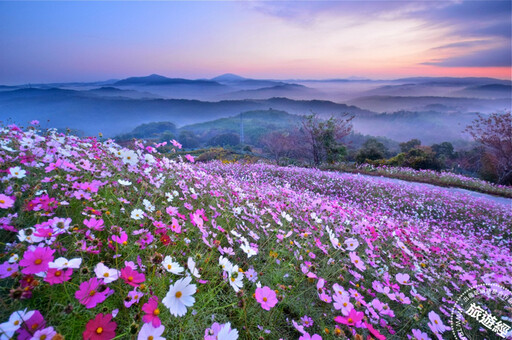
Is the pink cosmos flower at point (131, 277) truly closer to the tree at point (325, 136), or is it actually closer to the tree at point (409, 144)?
the tree at point (325, 136)

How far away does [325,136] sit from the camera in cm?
1950

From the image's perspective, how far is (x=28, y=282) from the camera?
87 centimetres

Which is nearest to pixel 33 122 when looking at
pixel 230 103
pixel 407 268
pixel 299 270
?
pixel 299 270

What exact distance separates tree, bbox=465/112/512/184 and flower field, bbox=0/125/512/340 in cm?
2054

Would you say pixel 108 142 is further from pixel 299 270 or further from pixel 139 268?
pixel 299 270

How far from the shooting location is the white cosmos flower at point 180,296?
895 mm

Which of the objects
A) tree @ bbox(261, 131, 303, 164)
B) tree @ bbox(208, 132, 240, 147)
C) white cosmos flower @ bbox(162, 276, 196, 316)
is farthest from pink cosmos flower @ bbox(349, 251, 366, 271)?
tree @ bbox(208, 132, 240, 147)

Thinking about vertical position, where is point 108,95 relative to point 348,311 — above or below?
above

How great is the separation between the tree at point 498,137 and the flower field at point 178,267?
20541 millimetres

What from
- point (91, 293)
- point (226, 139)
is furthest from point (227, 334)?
point (226, 139)

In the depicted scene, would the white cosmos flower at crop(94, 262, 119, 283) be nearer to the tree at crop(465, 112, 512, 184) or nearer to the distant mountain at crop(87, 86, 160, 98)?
the tree at crop(465, 112, 512, 184)

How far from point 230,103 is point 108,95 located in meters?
22.5

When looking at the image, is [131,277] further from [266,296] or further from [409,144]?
[409,144]

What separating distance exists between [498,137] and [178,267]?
26715 mm
